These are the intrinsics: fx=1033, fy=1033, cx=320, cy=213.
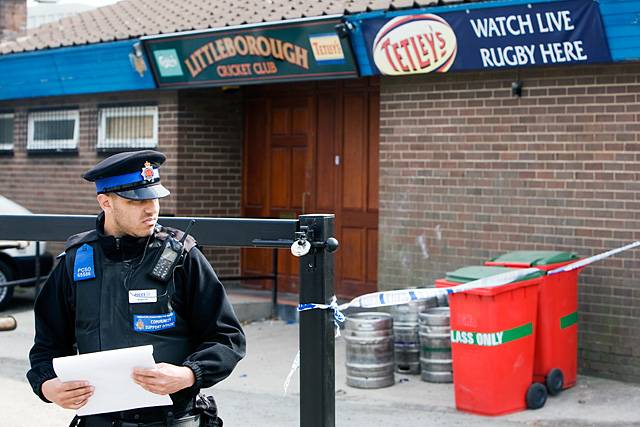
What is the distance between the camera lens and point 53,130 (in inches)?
599

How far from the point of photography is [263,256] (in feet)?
43.7

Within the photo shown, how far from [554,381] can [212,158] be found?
6410mm

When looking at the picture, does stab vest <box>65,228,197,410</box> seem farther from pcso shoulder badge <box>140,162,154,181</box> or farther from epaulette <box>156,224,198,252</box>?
pcso shoulder badge <box>140,162,154,181</box>

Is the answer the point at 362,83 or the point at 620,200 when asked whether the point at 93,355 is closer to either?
the point at 620,200

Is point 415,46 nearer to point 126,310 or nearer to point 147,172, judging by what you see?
point 147,172

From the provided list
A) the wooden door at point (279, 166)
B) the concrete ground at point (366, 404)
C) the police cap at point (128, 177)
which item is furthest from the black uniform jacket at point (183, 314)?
the wooden door at point (279, 166)

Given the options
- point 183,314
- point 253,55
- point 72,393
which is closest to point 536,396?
point 183,314

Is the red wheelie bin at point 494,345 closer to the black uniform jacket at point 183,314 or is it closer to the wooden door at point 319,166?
the wooden door at point 319,166

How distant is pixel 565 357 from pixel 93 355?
20.1 ft

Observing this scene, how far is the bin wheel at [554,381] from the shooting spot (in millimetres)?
8398

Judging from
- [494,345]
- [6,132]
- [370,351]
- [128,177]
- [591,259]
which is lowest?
[370,351]

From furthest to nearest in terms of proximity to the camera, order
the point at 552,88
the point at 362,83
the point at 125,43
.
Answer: the point at 125,43 < the point at 362,83 < the point at 552,88

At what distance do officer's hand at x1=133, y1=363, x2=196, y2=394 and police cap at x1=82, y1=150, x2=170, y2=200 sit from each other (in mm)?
585

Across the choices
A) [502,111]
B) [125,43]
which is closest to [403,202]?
[502,111]
